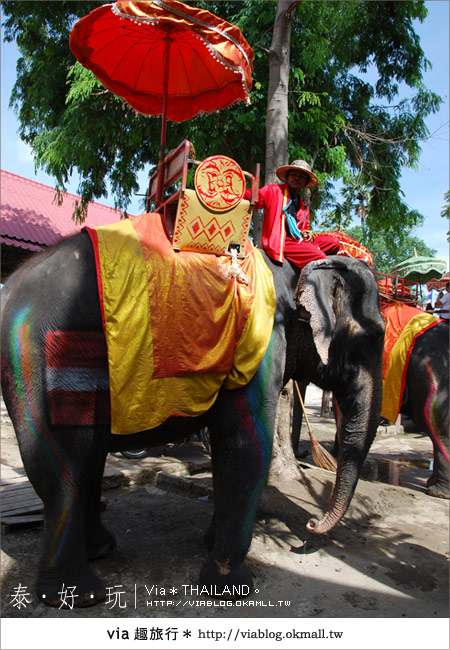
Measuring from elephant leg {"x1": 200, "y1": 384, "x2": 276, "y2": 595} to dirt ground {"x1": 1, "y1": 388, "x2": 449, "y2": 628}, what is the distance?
0.17 metres

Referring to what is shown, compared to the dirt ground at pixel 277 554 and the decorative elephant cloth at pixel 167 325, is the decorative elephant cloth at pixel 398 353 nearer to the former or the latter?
the dirt ground at pixel 277 554

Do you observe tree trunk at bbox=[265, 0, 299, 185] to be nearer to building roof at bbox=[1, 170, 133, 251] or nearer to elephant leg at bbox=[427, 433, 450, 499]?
elephant leg at bbox=[427, 433, 450, 499]

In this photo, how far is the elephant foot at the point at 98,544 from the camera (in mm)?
3768

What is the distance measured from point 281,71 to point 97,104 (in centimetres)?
326

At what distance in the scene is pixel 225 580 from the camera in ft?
10.9

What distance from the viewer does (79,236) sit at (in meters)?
3.38

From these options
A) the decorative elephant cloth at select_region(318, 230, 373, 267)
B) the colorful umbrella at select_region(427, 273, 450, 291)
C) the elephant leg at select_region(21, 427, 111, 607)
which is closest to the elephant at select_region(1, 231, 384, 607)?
the elephant leg at select_region(21, 427, 111, 607)

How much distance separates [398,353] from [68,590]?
193 inches

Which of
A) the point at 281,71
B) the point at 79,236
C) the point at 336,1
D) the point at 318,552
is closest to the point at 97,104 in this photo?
the point at 281,71

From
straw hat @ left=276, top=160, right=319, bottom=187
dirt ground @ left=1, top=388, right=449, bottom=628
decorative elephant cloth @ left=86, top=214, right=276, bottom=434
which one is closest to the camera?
decorative elephant cloth @ left=86, top=214, right=276, bottom=434

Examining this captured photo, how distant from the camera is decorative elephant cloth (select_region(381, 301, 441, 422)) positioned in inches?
256

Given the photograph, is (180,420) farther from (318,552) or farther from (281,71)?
(281,71)

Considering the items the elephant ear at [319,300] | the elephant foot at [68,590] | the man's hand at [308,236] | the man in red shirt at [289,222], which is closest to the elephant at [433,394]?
the man in red shirt at [289,222]

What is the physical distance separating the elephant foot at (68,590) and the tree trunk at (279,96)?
462cm
